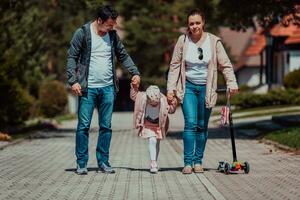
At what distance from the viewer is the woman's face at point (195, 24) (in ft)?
36.9

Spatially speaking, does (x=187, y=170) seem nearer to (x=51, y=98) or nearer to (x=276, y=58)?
(x=51, y=98)

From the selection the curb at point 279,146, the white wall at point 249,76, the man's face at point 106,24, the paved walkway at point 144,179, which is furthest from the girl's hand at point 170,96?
the white wall at point 249,76

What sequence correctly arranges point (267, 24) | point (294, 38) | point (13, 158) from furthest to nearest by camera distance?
point (294, 38) < point (267, 24) < point (13, 158)

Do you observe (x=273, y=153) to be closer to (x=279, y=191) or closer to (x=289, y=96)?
(x=279, y=191)

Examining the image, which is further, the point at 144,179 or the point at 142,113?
the point at 142,113

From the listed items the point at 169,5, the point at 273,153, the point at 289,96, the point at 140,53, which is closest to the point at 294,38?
the point at 289,96

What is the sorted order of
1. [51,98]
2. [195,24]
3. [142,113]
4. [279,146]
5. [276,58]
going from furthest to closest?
[276,58] < [51,98] < [279,146] < [142,113] < [195,24]

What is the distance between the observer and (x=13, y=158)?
579 inches

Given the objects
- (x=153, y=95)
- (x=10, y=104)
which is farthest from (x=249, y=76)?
(x=153, y=95)

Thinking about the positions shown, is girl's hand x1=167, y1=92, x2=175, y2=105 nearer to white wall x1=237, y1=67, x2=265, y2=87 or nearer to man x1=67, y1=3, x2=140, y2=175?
man x1=67, y1=3, x2=140, y2=175

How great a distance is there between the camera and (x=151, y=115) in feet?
39.1

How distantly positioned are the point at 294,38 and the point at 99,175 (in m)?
35.8

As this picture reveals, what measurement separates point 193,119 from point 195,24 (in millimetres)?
1240

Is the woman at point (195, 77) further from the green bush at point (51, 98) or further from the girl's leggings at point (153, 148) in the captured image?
the green bush at point (51, 98)
